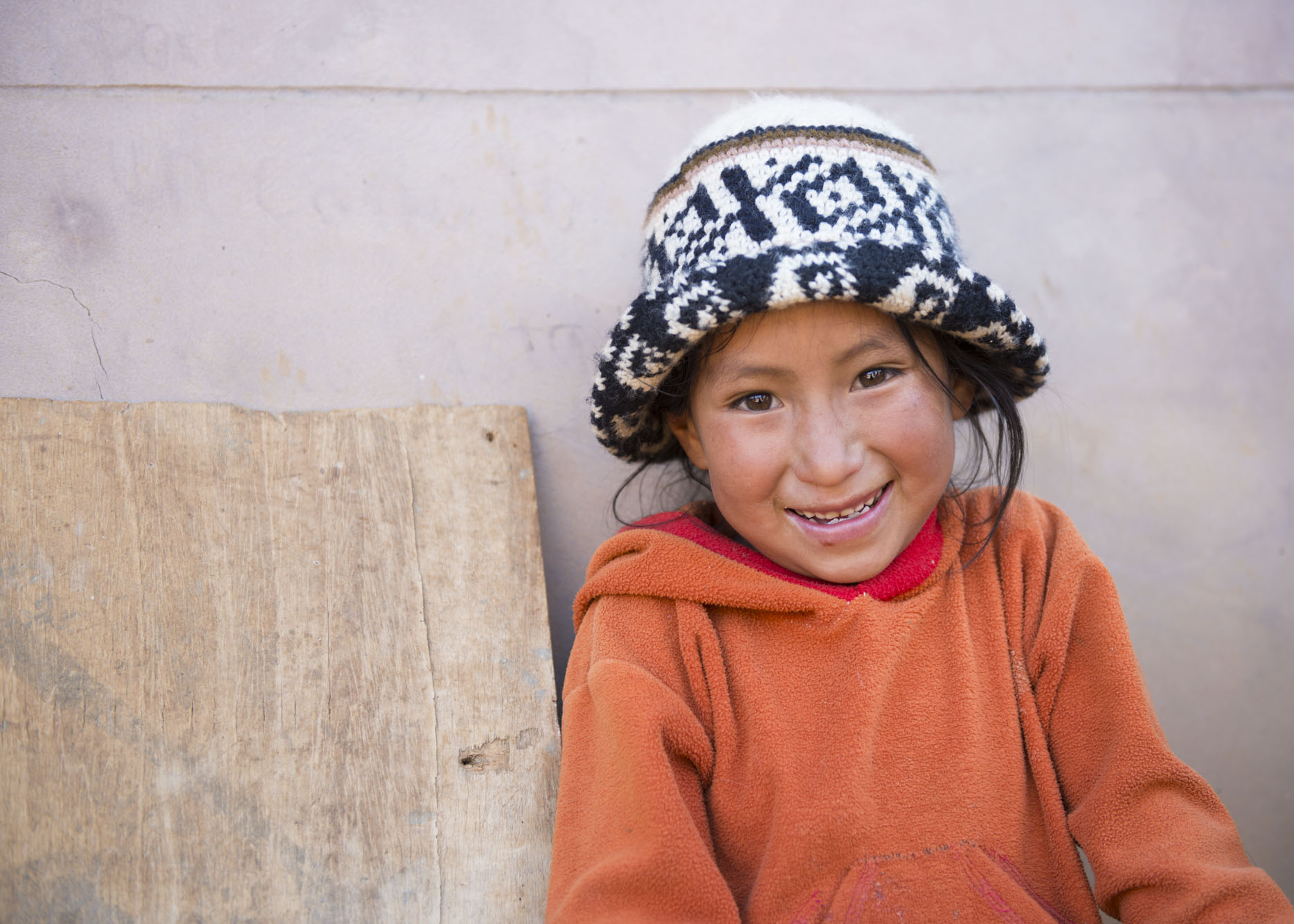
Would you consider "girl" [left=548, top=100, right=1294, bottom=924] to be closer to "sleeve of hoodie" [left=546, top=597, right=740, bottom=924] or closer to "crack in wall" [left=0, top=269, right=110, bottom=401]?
"sleeve of hoodie" [left=546, top=597, right=740, bottom=924]

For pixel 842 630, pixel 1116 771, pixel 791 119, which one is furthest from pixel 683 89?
pixel 1116 771

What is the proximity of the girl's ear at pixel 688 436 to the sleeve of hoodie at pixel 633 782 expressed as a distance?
0.25m

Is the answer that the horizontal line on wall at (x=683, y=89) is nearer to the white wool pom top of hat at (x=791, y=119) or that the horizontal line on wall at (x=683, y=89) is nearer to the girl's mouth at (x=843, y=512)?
the white wool pom top of hat at (x=791, y=119)

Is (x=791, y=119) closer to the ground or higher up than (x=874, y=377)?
higher up

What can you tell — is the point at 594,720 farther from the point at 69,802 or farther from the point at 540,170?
the point at 540,170

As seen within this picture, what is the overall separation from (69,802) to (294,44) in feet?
4.39

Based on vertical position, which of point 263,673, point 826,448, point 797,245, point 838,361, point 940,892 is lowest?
point 940,892

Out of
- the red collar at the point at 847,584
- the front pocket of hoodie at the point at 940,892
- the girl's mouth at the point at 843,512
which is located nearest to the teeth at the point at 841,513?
the girl's mouth at the point at 843,512

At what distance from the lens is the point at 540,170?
1710 millimetres

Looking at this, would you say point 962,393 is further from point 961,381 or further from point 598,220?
point 598,220

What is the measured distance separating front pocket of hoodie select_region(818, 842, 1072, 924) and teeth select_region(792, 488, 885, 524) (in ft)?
1.51

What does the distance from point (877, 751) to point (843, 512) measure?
337 mm

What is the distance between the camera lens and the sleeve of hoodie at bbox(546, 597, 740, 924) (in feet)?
3.45

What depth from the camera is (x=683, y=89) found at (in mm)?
1755
